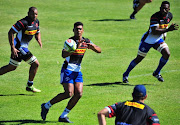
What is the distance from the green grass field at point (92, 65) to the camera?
10.7 metres

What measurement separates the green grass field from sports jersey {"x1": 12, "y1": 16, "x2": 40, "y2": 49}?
1.66m

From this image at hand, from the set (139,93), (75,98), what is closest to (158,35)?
(75,98)

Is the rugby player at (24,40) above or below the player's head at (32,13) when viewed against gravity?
below

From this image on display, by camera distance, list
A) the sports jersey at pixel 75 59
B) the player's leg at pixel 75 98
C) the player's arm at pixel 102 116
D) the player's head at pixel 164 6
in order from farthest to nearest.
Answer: the player's head at pixel 164 6, the sports jersey at pixel 75 59, the player's leg at pixel 75 98, the player's arm at pixel 102 116

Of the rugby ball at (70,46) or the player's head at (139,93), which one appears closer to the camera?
the player's head at (139,93)

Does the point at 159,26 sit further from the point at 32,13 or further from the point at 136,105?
the point at 136,105

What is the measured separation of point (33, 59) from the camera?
1173cm

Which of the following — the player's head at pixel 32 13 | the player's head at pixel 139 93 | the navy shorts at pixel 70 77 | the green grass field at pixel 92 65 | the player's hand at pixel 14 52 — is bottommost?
the green grass field at pixel 92 65

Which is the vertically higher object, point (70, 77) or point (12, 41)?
point (12, 41)

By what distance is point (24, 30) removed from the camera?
11484mm

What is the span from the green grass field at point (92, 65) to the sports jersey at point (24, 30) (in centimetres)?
166

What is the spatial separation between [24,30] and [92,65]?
466 centimetres

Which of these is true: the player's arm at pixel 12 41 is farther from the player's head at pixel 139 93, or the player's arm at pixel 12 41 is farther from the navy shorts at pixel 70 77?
the player's head at pixel 139 93

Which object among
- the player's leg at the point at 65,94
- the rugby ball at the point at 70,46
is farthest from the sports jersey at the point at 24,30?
the player's leg at the point at 65,94
